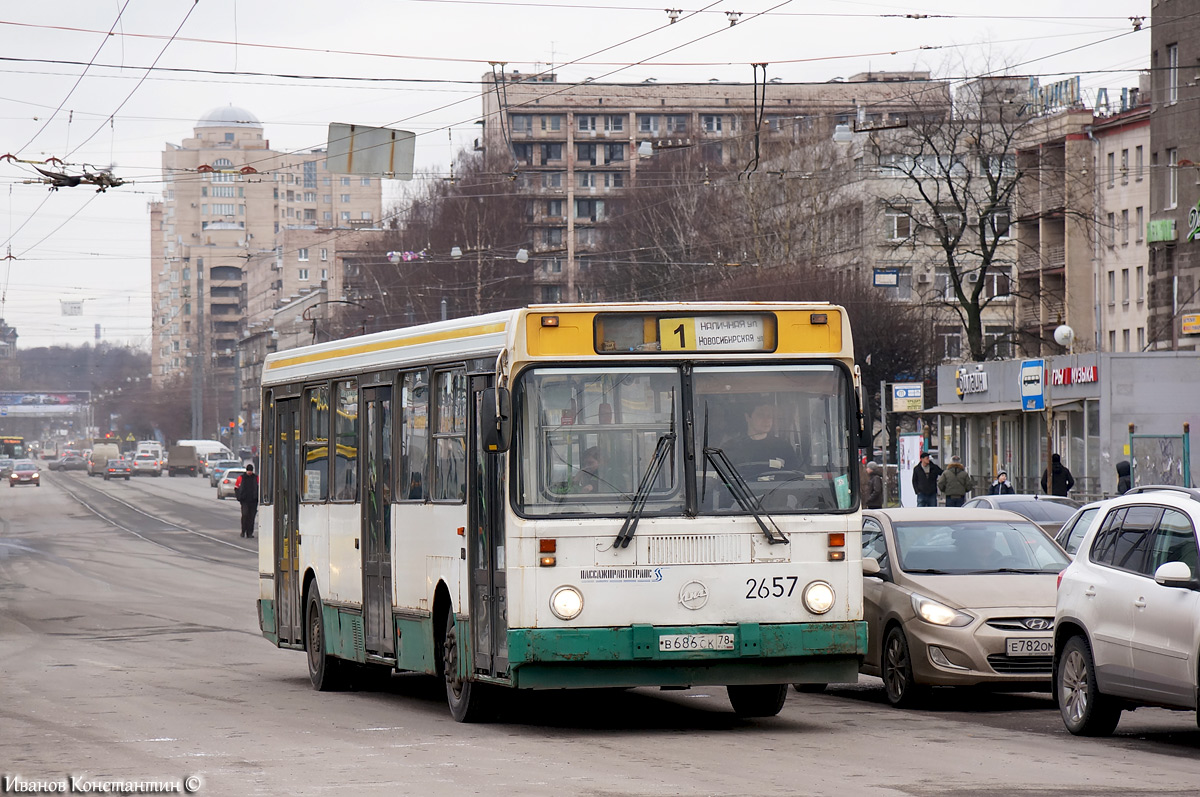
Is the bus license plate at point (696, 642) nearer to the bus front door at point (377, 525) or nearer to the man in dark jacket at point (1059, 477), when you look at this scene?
the bus front door at point (377, 525)

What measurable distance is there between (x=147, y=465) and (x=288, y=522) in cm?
10656

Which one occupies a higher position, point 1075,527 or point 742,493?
point 742,493

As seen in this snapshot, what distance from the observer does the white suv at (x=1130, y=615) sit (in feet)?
33.5

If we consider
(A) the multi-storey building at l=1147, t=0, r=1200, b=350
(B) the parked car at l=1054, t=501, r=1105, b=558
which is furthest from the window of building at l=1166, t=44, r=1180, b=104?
(B) the parked car at l=1054, t=501, r=1105, b=558

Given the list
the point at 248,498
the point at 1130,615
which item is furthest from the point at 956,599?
the point at 248,498

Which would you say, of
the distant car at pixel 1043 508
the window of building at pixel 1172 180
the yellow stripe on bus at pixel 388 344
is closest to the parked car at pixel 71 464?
the window of building at pixel 1172 180

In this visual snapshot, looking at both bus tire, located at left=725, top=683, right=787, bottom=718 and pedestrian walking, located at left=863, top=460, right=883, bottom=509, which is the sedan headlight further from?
pedestrian walking, located at left=863, top=460, right=883, bottom=509

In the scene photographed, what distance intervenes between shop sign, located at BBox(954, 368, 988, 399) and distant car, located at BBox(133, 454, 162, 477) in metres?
76.4

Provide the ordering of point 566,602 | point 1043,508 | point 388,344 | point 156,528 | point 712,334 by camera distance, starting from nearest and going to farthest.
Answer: point 566,602 < point 712,334 < point 388,344 < point 1043,508 < point 156,528

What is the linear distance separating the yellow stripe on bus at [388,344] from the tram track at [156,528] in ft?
68.5

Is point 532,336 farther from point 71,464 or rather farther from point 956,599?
point 71,464

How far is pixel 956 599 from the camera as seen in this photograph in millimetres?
13180

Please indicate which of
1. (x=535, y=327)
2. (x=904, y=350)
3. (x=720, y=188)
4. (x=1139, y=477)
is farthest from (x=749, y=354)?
(x=720, y=188)

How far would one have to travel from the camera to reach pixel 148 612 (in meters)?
25.2
